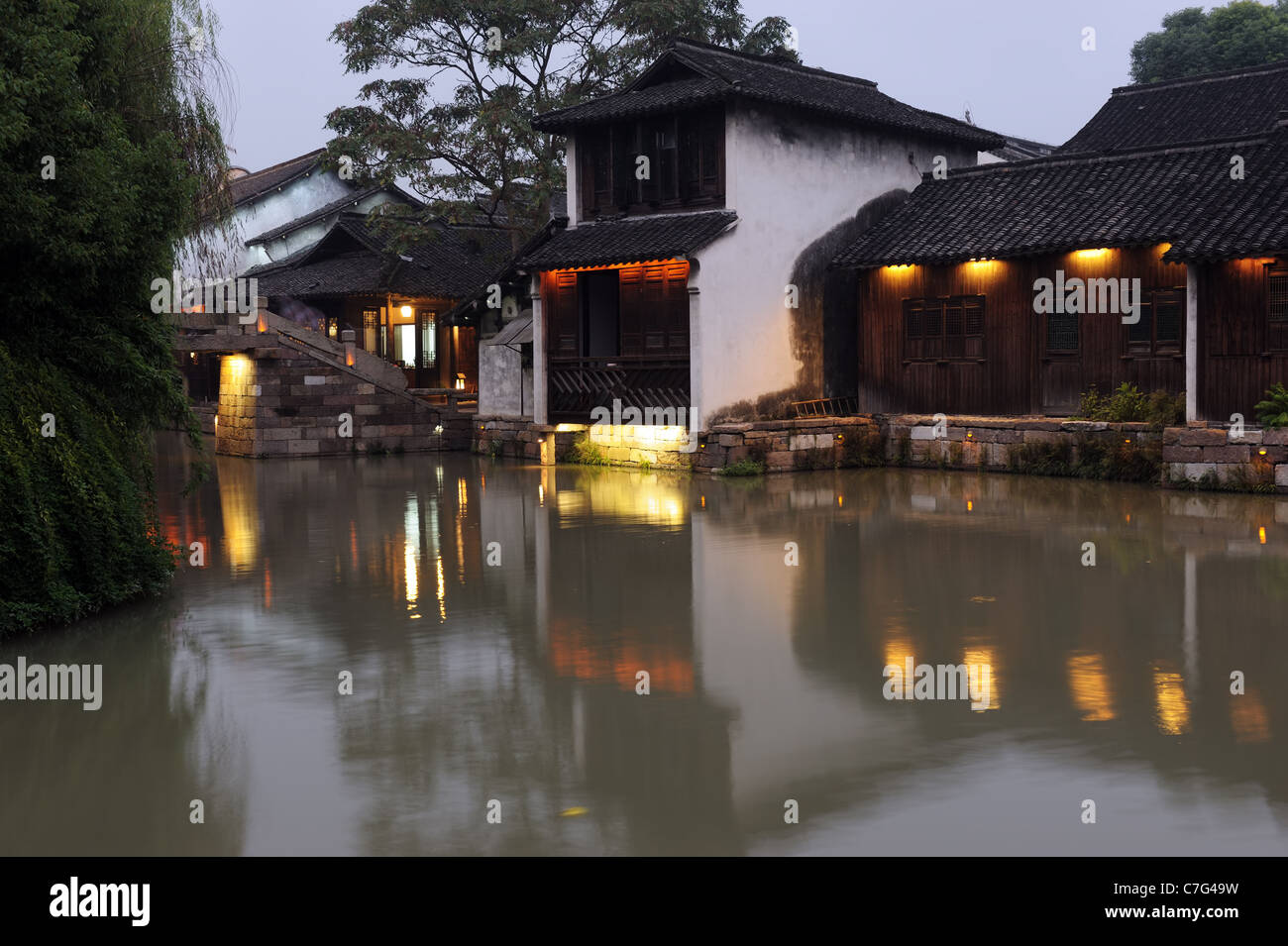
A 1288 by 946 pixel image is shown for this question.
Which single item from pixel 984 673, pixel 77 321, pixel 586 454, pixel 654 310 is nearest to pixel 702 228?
pixel 654 310

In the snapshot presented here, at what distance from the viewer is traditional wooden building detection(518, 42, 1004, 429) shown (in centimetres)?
2711

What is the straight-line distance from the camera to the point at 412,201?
45.4 meters

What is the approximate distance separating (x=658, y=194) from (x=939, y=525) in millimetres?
12299

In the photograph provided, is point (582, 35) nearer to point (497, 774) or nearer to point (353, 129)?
point (353, 129)

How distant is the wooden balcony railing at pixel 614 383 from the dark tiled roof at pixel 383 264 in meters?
10.3

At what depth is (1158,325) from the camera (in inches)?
952

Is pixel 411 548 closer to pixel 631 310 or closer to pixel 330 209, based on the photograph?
pixel 631 310

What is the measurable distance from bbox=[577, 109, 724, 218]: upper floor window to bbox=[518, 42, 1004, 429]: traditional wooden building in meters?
0.03

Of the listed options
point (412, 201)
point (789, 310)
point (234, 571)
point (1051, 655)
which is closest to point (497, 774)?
point (1051, 655)

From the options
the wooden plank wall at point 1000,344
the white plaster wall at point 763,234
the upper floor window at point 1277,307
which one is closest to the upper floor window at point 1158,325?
the wooden plank wall at point 1000,344

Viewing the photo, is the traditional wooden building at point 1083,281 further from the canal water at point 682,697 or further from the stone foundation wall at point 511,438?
the stone foundation wall at point 511,438

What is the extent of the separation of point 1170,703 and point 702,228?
18726 mm
